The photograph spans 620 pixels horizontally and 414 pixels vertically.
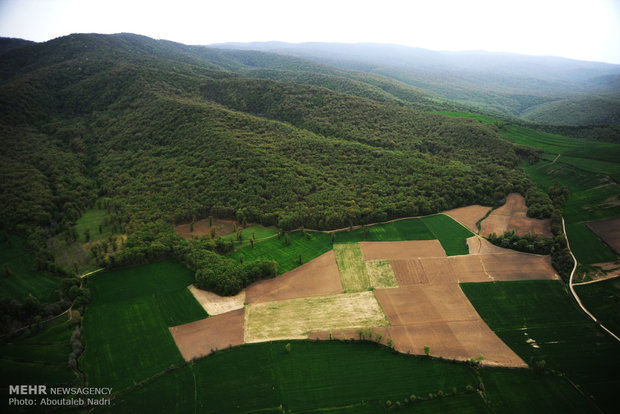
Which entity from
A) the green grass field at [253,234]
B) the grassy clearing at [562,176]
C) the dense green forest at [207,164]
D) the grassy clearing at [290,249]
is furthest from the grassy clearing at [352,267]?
the grassy clearing at [562,176]

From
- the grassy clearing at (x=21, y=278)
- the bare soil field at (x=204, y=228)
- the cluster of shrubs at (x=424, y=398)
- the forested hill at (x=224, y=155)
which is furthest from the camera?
the forested hill at (x=224, y=155)

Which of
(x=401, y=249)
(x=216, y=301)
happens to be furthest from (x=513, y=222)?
(x=216, y=301)

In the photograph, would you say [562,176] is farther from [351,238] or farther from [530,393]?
[530,393]

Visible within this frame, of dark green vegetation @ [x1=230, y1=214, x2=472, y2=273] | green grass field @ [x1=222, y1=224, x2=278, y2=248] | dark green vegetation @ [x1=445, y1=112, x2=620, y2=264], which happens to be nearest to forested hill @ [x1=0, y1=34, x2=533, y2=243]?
green grass field @ [x1=222, y1=224, x2=278, y2=248]

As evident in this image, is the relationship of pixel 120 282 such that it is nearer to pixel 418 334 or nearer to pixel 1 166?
pixel 418 334

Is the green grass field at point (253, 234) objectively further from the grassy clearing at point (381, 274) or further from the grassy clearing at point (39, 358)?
the grassy clearing at point (39, 358)

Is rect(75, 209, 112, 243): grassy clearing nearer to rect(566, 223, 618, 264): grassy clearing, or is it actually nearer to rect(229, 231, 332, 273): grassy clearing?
rect(229, 231, 332, 273): grassy clearing
